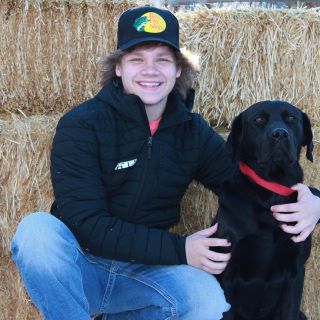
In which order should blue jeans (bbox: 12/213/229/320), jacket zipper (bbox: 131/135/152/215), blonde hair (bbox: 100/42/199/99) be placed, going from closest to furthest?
blue jeans (bbox: 12/213/229/320) → jacket zipper (bbox: 131/135/152/215) → blonde hair (bbox: 100/42/199/99)

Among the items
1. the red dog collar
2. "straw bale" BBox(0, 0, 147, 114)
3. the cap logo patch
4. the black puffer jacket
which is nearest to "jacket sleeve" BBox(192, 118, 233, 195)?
the black puffer jacket

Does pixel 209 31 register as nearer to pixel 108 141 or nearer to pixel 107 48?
pixel 107 48

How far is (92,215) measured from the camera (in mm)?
2227

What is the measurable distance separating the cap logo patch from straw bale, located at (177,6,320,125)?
532 millimetres

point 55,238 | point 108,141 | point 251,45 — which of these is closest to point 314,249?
point 251,45

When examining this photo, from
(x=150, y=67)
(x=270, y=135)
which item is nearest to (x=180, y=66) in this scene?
(x=150, y=67)

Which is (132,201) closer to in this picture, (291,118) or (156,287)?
(156,287)

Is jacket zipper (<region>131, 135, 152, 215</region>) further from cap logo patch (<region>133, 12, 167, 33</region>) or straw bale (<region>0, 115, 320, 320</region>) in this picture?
straw bale (<region>0, 115, 320, 320</region>)

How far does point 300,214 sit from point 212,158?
1.61ft

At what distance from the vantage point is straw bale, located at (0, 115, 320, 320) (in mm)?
2740

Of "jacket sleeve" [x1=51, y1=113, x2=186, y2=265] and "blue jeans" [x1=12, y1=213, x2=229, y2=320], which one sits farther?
"jacket sleeve" [x1=51, y1=113, x2=186, y2=265]

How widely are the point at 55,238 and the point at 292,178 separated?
961 millimetres

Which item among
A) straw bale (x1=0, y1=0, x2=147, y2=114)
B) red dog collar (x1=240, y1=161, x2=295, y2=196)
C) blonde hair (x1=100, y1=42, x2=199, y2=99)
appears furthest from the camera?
straw bale (x1=0, y1=0, x2=147, y2=114)

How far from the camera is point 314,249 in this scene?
121 inches
